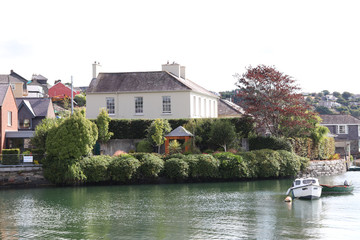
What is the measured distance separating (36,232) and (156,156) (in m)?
21.7

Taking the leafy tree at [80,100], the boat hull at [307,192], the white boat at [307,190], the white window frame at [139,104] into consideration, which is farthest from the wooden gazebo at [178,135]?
the leafy tree at [80,100]

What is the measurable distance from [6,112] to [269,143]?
26420 mm

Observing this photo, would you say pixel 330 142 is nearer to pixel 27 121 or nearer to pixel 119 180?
pixel 119 180

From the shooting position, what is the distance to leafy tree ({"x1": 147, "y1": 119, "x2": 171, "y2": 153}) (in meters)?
48.1

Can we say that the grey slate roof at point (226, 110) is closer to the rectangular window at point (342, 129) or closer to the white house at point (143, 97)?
the white house at point (143, 97)

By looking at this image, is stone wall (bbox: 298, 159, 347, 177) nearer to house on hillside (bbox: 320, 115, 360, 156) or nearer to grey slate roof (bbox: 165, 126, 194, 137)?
grey slate roof (bbox: 165, 126, 194, 137)

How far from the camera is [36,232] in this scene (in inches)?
896

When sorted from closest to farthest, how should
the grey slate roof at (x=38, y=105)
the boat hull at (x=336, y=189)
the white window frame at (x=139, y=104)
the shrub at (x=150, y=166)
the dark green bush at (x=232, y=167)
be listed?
the boat hull at (x=336, y=189), the shrub at (x=150, y=166), the dark green bush at (x=232, y=167), the white window frame at (x=139, y=104), the grey slate roof at (x=38, y=105)

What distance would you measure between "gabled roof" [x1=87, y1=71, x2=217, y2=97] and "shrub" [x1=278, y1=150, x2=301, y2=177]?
14276 mm

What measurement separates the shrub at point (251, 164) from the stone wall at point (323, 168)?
580 cm

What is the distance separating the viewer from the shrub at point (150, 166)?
42594 mm

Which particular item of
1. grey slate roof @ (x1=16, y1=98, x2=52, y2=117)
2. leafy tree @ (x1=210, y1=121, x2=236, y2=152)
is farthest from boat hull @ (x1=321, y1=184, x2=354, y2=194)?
grey slate roof @ (x1=16, y1=98, x2=52, y2=117)

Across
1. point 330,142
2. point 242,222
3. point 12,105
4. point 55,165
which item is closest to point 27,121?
point 12,105

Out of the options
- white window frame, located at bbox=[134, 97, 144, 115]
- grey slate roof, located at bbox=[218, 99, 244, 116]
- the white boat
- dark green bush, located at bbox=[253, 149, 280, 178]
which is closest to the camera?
the white boat
